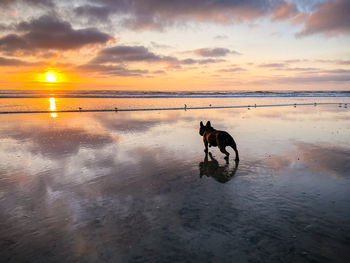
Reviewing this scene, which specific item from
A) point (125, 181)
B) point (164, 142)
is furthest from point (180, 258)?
point (164, 142)

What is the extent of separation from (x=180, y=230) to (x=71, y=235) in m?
2.24

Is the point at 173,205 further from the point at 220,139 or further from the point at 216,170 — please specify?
the point at 220,139

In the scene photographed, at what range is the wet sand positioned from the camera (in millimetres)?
4359

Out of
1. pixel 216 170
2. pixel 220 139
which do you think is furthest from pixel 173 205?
pixel 220 139

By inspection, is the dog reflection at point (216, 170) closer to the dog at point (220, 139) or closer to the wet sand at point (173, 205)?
the wet sand at point (173, 205)

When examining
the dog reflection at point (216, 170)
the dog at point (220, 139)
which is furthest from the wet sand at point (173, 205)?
the dog at point (220, 139)

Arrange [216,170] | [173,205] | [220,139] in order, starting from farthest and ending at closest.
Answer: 1. [220,139]
2. [216,170]
3. [173,205]

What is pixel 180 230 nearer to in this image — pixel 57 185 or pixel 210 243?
pixel 210 243

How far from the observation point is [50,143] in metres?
13.4

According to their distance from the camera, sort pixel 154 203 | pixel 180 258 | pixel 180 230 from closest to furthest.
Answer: pixel 180 258 < pixel 180 230 < pixel 154 203

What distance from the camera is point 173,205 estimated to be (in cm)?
606

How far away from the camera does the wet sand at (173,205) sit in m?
4.36

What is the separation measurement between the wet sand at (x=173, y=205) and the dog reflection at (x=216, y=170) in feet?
0.12

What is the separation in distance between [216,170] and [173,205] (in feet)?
10.9
